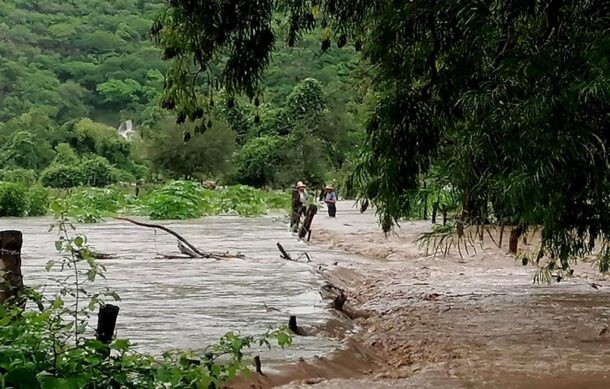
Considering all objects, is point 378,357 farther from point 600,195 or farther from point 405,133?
point 600,195

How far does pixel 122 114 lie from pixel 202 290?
10070cm

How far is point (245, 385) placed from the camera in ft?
21.3

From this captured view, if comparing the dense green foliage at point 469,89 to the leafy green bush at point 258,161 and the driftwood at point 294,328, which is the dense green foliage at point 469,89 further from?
the leafy green bush at point 258,161

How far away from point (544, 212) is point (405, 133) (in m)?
2.25

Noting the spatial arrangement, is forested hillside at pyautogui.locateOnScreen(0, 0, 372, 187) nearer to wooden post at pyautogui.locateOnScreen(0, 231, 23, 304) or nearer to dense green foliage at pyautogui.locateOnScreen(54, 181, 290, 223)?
dense green foliage at pyautogui.locateOnScreen(54, 181, 290, 223)

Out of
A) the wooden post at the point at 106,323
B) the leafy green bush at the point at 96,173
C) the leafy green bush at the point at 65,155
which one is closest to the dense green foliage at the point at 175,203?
the leafy green bush at the point at 96,173

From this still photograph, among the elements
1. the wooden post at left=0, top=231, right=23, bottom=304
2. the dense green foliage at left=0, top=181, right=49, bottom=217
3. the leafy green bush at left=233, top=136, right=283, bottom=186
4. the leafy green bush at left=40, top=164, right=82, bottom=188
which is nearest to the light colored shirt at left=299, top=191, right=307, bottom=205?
the dense green foliage at left=0, top=181, right=49, bottom=217

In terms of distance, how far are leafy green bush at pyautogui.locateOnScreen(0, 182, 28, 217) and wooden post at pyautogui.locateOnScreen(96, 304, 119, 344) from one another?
37.4 metres

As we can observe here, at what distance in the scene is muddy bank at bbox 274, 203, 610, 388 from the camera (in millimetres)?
7898

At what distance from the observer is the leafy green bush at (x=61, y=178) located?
68.0 meters

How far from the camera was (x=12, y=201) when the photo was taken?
40219 millimetres

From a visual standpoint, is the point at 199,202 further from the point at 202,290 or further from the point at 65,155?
the point at 65,155

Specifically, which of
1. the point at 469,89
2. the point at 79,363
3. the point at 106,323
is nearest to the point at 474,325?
the point at 469,89

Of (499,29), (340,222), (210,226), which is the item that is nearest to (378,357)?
(499,29)
